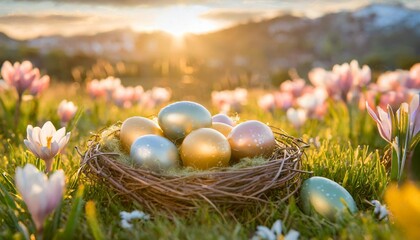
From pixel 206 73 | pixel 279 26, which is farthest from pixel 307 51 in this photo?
pixel 206 73

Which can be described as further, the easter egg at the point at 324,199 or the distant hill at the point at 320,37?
the distant hill at the point at 320,37

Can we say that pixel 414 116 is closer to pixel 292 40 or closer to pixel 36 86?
pixel 36 86

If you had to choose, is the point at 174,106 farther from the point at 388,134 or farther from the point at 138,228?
the point at 388,134

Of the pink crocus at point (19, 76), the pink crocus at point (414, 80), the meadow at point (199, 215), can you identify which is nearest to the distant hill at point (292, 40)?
the pink crocus at point (414, 80)

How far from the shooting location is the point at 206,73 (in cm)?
1424

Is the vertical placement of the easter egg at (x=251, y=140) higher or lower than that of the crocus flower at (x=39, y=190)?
lower

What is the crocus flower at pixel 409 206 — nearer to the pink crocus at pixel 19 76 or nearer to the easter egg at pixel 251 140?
the easter egg at pixel 251 140

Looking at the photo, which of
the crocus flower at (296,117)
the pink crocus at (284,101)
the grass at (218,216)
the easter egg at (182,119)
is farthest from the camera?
the pink crocus at (284,101)

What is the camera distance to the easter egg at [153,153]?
2109 millimetres

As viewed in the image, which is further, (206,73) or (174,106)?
(206,73)

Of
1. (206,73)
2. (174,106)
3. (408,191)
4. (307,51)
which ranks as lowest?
(307,51)

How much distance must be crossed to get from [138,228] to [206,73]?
1252cm

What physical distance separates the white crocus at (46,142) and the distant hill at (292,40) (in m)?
26.6

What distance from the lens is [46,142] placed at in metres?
2.18
